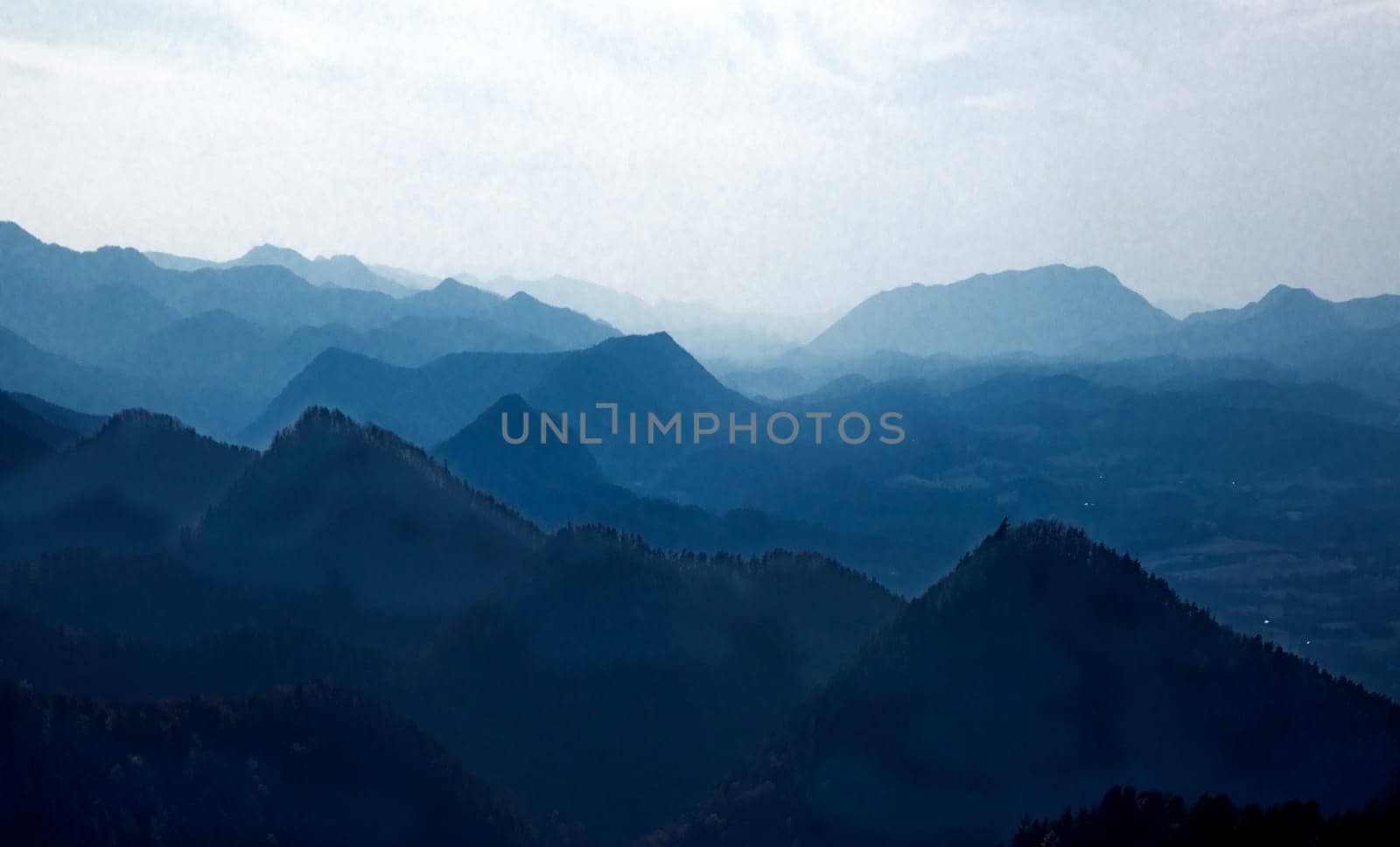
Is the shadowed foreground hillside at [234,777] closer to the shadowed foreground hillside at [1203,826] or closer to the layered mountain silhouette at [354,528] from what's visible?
the shadowed foreground hillside at [1203,826]

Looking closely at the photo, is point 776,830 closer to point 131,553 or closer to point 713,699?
point 713,699

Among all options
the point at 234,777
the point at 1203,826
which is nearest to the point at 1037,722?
the point at 1203,826

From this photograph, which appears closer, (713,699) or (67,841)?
(67,841)

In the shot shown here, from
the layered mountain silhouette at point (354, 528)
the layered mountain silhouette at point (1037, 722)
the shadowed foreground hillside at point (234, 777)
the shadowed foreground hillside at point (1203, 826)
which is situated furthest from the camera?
the layered mountain silhouette at point (354, 528)

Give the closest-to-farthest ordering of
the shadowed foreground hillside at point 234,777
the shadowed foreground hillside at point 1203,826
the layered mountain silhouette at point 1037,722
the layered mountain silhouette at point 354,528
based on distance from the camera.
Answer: the shadowed foreground hillside at point 1203,826 → the shadowed foreground hillside at point 234,777 → the layered mountain silhouette at point 1037,722 → the layered mountain silhouette at point 354,528

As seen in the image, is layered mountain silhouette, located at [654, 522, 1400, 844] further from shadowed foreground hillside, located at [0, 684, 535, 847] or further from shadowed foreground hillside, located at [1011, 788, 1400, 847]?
shadowed foreground hillside, located at [0, 684, 535, 847]

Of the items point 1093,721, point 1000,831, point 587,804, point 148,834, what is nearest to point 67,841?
point 148,834

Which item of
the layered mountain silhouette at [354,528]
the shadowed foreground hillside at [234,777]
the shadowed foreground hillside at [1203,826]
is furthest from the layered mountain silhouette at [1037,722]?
the layered mountain silhouette at [354,528]
